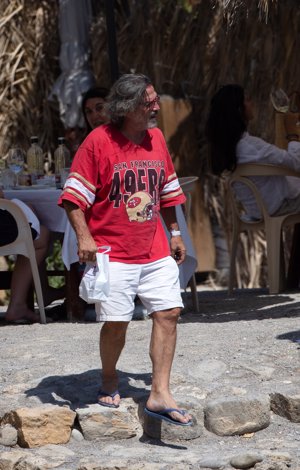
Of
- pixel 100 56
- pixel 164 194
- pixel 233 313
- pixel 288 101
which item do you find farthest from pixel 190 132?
pixel 164 194

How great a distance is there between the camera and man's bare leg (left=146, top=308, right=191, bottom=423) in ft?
15.4

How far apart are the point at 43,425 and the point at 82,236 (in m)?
0.85

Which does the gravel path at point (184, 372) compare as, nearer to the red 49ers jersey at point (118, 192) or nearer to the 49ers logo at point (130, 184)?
the red 49ers jersey at point (118, 192)

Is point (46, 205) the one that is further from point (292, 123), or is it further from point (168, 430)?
point (168, 430)

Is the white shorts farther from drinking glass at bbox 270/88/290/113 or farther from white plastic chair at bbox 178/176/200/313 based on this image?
drinking glass at bbox 270/88/290/113

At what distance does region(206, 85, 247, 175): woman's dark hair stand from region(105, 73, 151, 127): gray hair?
3.03 meters

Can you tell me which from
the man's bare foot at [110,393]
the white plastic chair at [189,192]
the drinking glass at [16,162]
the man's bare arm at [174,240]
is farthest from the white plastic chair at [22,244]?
the man's bare foot at [110,393]

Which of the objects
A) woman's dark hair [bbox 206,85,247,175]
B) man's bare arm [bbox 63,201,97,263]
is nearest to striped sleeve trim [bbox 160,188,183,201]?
man's bare arm [bbox 63,201,97,263]

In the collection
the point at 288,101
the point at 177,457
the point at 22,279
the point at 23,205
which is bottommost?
the point at 177,457

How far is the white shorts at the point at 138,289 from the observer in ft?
15.4

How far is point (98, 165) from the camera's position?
15.4ft

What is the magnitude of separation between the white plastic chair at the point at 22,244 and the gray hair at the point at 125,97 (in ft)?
7.01

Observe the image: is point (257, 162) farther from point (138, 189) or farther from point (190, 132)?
point (138, 189)

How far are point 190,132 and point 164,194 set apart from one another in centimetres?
551
